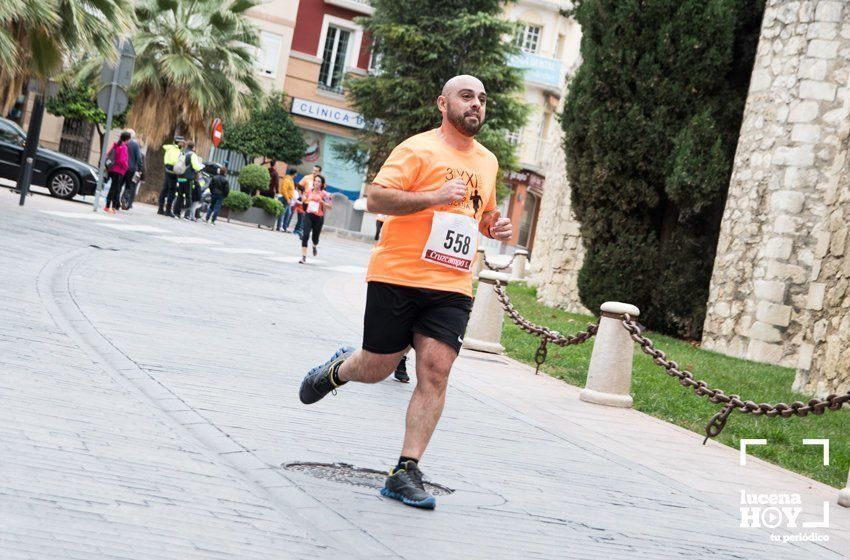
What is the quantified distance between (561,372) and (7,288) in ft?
17.2

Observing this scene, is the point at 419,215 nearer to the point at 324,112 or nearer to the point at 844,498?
the point at 844,498

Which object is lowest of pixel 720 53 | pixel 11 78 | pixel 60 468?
pixel 60 468

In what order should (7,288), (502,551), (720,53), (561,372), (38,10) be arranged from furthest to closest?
(38,10), (720,53), (561,372), (7,288), (502,551)

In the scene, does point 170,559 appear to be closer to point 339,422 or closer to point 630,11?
point 339,422

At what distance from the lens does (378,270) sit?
5.90m

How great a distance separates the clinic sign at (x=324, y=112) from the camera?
48312 millimetres

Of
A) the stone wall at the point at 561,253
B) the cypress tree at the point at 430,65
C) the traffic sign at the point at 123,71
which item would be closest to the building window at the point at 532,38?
the cypress tree at the point at 430,65

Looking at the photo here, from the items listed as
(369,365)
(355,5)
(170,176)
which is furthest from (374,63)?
(369,365)

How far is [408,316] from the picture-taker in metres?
5.88

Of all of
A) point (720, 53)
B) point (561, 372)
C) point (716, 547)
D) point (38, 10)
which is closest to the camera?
point (716, 547)

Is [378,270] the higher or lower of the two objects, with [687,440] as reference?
higher

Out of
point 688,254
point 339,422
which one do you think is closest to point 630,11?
point 688,254

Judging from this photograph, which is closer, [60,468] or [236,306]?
[60,468]

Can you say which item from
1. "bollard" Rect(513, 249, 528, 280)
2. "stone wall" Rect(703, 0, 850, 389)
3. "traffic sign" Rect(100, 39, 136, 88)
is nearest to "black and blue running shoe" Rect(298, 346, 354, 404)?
"stone wall" Rect(703, 0, 850, 389)
